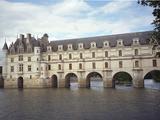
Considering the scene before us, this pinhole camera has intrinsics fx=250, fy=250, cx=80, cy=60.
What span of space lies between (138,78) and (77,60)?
54.9ft

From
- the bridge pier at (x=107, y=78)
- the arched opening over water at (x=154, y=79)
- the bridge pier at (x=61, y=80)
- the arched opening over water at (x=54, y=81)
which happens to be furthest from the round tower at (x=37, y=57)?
the arched opening over water at (x=154, y=79)

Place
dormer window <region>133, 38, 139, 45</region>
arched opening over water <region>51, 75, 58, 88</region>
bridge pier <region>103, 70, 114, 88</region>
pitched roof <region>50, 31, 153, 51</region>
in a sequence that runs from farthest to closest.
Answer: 1. arched opening over water <region>51, 75, 58, 88</region>
2. pitched roof <region>50, 31, 153, 51</region>
3. bridge pier <region>103, 70, 114, 88</region>
4. dormer window <region>133, 38, 139, 45</region>

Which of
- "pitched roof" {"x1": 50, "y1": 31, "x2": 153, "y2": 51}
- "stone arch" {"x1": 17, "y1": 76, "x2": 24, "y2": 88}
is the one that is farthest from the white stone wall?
"pitched roof" {"x1": 50, "y1": 31, "x2": 153, "y2": 51}

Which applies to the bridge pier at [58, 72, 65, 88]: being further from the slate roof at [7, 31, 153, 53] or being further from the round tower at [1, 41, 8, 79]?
the round tower at [1, 41, 8, 79]

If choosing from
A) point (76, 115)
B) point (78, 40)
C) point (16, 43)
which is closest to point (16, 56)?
point (16, 43)

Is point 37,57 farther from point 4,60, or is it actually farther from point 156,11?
point 156,11

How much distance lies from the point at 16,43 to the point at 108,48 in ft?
97.0

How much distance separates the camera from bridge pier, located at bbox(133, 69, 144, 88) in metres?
59.2

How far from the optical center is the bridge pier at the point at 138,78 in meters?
59.2

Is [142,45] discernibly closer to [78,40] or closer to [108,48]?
[108,48]

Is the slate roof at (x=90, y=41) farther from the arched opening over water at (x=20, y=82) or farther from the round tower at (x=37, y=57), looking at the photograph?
the arched opening over water at (x=20, y=82)

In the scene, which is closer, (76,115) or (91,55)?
(76,115)

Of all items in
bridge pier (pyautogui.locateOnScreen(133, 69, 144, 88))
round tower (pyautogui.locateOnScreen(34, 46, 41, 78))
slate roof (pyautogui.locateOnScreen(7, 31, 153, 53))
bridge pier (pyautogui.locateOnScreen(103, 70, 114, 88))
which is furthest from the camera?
round tower (pyautogui.locateOnScreen(34, 46, 41, 78))

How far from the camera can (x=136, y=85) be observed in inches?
2333
